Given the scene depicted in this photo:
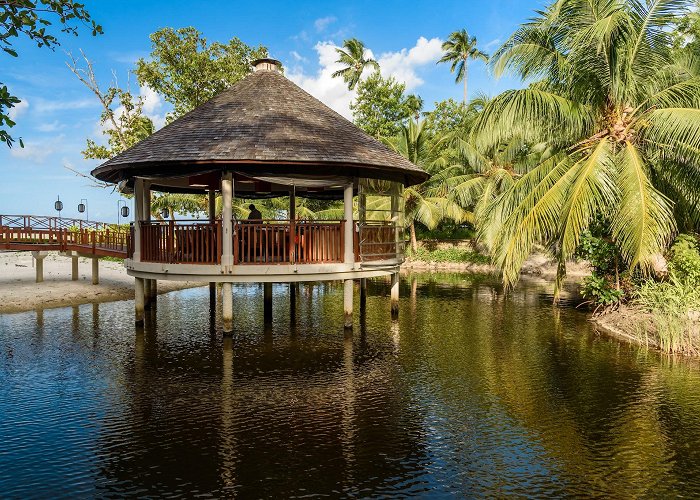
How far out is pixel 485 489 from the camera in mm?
6375

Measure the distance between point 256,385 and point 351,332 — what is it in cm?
504

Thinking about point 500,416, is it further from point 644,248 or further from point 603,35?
point 603,35

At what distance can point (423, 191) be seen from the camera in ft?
123

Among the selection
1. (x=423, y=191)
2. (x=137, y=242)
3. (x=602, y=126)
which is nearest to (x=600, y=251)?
(x=602, y=126)

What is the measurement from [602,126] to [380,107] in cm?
3140

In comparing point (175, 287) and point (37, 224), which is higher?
point (37, 224)

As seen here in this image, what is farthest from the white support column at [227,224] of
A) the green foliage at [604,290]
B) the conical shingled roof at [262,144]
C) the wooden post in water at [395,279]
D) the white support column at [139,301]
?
the green foliage at [604,290]

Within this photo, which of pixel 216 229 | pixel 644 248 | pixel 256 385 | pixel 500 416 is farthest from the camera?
pixel 216 229

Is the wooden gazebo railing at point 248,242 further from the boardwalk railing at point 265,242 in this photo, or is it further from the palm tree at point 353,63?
the palm tree at point 353,63

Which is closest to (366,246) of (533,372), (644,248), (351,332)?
(351,332)

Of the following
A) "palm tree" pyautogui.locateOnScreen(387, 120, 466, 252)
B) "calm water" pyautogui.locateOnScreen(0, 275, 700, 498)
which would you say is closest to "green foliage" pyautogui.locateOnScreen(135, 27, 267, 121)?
"palm tree" pyautogui.locateOnScreen(387, 120, 466, 252)

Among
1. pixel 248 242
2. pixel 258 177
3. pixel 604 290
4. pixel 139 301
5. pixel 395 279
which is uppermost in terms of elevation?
pixel 258 177

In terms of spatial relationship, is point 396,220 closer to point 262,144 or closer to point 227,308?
point 262,144

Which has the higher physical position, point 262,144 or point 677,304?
point 262,144
